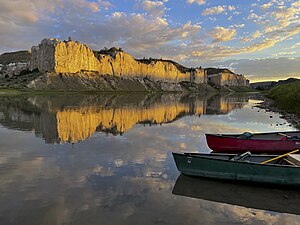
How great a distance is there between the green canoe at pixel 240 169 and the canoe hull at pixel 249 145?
3550mm

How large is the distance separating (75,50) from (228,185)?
175 m

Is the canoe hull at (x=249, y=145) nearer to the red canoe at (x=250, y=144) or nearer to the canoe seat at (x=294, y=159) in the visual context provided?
the red canoe at (x=250, y=144)

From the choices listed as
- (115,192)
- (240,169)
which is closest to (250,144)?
(240,169)

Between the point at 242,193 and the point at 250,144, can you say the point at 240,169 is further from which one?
the point at 250,144

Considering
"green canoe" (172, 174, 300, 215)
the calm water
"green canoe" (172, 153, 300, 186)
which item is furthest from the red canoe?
"green canoe" (172, 174, 300, 215)

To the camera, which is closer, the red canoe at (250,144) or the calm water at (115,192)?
the calm water at (115,192)

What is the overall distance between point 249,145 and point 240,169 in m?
5.47

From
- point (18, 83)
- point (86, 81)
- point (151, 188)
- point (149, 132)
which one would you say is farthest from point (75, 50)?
point (151, 188)

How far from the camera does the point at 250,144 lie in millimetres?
16047

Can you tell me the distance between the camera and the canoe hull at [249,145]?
1561cm

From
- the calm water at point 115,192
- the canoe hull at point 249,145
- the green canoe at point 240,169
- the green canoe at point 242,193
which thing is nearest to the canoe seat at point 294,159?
the green canoe at point 240,169

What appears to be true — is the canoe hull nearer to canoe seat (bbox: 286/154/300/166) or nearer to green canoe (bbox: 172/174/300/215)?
canoe seat (bbox: 286/154/300/166)

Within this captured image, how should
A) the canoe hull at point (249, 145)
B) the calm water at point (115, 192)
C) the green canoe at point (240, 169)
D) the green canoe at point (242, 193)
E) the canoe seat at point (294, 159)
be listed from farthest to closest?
the canoe hull at point (249, 145) → the canoe seat at point (294, 159) → the green canoe at point (240, 169) → the green canoe at point (242, 193) → the calm water at point (115, 192)

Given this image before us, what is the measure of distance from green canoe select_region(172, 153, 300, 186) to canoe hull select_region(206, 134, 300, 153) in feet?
11.6
